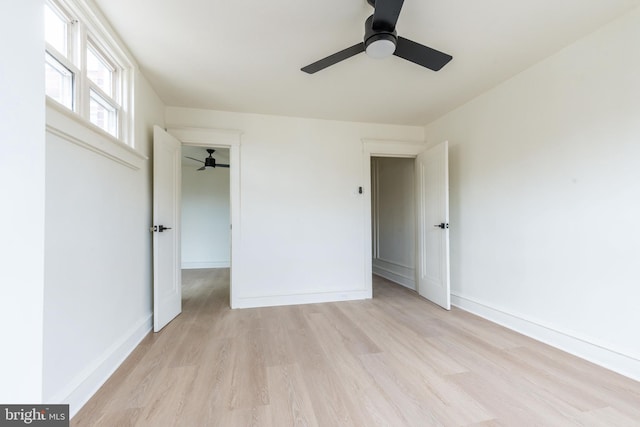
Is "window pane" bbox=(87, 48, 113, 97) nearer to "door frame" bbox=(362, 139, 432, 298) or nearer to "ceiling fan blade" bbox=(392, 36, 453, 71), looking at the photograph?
"ceiling fan blade" bbox=(392, 36, 453, 71)

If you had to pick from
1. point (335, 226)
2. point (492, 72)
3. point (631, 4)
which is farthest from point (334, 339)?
point (631, 4)

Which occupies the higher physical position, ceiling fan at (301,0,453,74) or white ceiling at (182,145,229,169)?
white ceiling at (182,145,229,169)

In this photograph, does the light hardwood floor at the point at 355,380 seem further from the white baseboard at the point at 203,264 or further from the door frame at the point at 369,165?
the white baseboard at the point at 203,264

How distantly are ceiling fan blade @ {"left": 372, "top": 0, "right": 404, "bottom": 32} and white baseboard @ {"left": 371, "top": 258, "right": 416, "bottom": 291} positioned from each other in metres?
3.38

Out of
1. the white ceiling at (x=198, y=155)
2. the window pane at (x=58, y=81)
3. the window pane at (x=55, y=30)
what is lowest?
the window pane at (x=58, y=81)

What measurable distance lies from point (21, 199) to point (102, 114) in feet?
5.66

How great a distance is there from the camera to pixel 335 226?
3623mm

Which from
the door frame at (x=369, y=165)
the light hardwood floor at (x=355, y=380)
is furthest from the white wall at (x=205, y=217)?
the door frame at (x=369, y=165)

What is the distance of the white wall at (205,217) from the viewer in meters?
6.01

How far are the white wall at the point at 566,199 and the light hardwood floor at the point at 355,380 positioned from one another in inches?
11.1

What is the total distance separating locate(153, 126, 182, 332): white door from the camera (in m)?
2.59

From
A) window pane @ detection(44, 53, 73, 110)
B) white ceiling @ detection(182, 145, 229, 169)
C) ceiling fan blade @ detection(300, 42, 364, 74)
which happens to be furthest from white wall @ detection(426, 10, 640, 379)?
white ceiling @ detection(182, 145, 229, 169)

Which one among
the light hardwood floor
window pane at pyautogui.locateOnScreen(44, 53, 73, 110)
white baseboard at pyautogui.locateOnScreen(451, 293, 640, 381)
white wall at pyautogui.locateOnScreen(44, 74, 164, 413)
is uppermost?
window pane at pyautogui.locateOnScreen(44, 53, 73, 110)

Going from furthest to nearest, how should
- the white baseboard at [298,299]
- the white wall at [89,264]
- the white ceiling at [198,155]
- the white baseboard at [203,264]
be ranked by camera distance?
the white baseboard at [203,264] < the white ceiling at [198,155] < the white baseboard at [298,299] < the white wall at [89,264]
